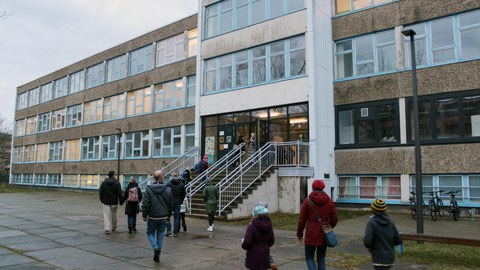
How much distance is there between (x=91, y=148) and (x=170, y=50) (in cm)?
1158

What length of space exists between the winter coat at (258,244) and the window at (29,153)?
41.5 metres

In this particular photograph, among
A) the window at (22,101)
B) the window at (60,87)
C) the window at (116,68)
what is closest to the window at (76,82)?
the window at (60,87)

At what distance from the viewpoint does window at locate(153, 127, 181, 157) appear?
25.1 meters

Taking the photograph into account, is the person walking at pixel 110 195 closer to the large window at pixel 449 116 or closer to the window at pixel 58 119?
the large window at pixel 449 116

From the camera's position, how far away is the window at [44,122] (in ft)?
130

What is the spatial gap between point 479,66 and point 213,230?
1131cm

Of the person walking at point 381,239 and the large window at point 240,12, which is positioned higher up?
the large window at point 240,12

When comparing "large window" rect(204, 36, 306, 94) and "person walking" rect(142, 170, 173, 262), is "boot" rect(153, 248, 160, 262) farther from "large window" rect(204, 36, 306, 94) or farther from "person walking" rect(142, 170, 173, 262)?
"large window" rect(204, 36, 306, 94)

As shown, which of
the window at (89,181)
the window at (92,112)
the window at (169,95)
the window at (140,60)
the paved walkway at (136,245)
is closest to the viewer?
the paved walkway at (136,245)

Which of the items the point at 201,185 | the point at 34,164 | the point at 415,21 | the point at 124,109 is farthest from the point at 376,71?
the point at 34,164

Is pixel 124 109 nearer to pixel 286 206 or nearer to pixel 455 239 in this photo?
pixel 286 206

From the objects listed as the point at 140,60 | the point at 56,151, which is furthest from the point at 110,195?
the point at 56,151

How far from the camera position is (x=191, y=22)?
2497 centimetres

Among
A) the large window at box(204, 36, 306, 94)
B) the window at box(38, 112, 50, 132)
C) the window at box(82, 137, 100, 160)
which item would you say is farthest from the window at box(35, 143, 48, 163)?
the large window at box(204, 36, 306, 94)
